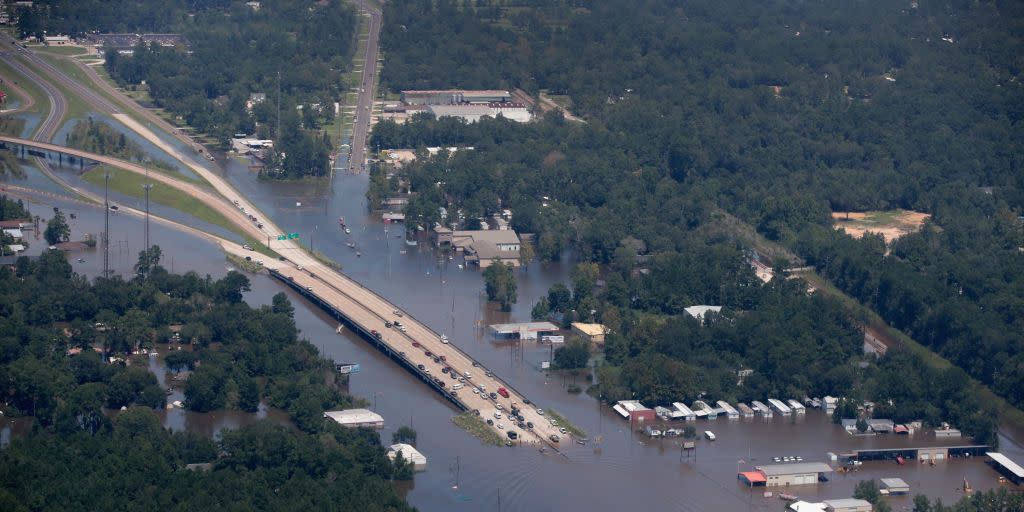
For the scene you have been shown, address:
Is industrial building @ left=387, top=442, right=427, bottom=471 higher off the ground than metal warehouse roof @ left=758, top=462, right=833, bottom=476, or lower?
lower

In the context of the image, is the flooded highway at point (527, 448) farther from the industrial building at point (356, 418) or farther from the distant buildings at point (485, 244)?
the distant buildings at point (485, 244)

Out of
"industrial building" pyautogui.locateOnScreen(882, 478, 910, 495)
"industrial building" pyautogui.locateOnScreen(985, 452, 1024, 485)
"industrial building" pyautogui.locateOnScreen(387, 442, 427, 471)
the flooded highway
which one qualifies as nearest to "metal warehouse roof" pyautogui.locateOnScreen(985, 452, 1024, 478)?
"industrial building" pyautogui.locateOnScreen(985, 452, 1024, 485)

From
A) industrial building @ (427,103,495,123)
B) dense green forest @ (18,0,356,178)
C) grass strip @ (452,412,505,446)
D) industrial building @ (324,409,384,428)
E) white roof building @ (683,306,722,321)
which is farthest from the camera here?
industrial building @ (427,103,495,123)

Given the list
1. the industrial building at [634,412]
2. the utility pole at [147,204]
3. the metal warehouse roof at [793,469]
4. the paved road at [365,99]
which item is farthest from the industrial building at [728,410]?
the paved road at [365,99]

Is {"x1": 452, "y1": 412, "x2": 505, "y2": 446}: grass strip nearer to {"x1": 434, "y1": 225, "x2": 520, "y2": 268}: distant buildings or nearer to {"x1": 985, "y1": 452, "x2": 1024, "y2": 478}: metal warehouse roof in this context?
{"x1": 985, "y1": 452, "x2": 1024, "y2": 478}: metal warehouse roof

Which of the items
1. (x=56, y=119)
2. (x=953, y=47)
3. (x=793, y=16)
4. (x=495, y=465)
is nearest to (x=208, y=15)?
(x=56, y=119)

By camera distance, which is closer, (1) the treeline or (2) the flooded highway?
(2) the flooded highway

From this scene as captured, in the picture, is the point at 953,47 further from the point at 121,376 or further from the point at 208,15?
the point at 121,376

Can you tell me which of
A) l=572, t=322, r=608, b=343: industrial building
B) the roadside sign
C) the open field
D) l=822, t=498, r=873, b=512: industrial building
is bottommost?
the roadside sign
